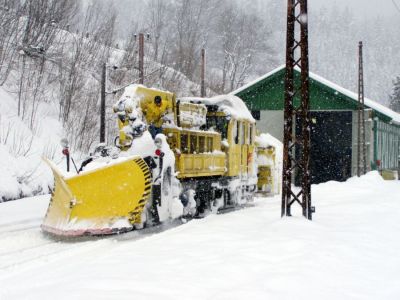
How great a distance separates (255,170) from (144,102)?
592 centimetres

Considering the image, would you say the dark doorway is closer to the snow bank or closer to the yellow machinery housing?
the yellow machinery housing

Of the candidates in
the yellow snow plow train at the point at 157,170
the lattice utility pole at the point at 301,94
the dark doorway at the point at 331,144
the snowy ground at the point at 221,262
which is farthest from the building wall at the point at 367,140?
the lattice utility pole at the point at 301,94

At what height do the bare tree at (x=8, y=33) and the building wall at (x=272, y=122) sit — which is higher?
the bare tree at (x=8, y=33)

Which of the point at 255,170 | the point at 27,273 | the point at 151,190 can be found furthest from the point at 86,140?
the point at 27,273

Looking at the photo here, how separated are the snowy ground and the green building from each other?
1757 cm

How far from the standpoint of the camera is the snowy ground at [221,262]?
5.61m

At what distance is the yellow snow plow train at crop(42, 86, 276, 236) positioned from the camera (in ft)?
32.2

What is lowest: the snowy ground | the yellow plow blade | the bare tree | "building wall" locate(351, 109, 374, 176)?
the snowy ground

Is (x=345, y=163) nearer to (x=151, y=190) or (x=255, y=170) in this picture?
(x=255, y=170)

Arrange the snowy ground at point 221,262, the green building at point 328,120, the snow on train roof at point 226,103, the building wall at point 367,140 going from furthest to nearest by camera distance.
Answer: the building wall at point 367,140
the green building at point 328,120
the snow on train roof at point 226,103
the snowy ground at point 221,262

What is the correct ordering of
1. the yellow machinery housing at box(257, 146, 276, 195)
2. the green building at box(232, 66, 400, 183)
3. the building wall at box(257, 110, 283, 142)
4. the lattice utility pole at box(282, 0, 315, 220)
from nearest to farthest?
the lattice utility pole at box(282, 0, 315, 220), the yellow machinery housing at box(257, 146, 276, 195), the green building at box(232, 66, 400, 183), the building wall at box(257, 110, 283, 142)

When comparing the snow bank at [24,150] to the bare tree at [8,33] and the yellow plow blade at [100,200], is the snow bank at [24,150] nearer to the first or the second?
the bare tree at [8,33]

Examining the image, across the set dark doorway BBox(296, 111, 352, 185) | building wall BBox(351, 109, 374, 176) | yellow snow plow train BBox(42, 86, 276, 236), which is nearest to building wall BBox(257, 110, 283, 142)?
dark doorway BBox(296, 111, 352, 185)

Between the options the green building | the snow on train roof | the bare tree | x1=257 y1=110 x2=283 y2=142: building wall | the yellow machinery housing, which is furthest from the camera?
x1=257 y1=110 x2=283 y2=142: building wall
